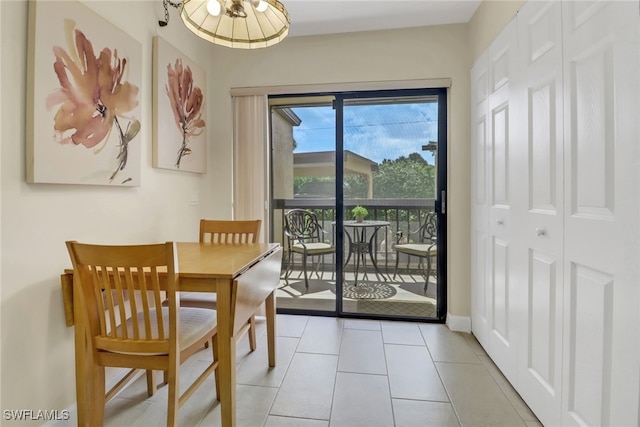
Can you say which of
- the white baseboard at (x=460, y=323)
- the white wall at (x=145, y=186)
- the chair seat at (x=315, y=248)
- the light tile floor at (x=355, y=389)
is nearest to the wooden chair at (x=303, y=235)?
the chair seat at (x=315, y=248)

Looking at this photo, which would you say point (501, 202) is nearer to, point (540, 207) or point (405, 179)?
point (540, 207)

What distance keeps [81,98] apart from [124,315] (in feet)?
3.53

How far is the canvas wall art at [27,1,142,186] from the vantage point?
4.28 ft

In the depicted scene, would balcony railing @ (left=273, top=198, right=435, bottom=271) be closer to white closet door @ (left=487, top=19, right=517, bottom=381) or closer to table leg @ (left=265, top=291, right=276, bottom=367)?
white closet door @ (left=487, top=19, right=517, bottom=381)

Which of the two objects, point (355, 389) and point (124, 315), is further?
point (355, 389)

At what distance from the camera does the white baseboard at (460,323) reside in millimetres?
2580

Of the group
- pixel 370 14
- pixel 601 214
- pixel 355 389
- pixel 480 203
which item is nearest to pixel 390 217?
pixel 480 203

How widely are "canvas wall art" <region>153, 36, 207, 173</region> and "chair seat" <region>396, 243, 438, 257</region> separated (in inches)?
76.5

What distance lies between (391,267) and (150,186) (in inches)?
83.9

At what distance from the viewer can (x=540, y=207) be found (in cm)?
150

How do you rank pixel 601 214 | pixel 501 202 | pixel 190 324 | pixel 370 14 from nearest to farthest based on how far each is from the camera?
pixel 601 214
pixel 190 324
pixel 501 202
pixel 370 14

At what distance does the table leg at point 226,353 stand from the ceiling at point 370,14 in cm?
213

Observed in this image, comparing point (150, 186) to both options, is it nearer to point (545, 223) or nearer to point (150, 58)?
point (150, 58)

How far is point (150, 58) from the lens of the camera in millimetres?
2047
